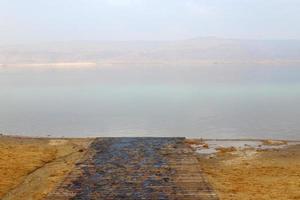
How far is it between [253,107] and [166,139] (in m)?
28.0

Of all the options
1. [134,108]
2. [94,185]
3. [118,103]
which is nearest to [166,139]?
[94,185]

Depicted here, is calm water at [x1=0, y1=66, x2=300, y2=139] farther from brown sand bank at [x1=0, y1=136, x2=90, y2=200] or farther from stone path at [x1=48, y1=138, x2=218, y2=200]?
stone path at [x1=48, y1=138, x2=218, y2=200]

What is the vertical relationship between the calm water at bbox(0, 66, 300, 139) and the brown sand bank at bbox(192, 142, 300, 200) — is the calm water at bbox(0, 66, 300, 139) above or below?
above

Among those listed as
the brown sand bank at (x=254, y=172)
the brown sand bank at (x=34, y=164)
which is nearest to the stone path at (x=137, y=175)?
the brown sand bank at (x=34, y=164)

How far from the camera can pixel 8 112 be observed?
4678 cm

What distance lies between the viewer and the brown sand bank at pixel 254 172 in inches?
603

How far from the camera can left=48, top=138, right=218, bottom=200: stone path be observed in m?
13.5

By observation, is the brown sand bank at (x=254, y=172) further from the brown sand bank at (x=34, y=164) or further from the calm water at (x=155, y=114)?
the calm water at (x=155, y=114)

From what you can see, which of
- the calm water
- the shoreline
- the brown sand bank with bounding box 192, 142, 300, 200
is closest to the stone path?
the shoreline

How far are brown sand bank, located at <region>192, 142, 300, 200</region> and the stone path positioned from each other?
1103 mm

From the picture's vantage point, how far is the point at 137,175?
15805 mm

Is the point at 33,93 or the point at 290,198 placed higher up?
the point at 33,93

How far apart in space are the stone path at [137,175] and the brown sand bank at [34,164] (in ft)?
3.14

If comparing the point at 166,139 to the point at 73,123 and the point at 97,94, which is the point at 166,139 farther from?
the point at 97,94
